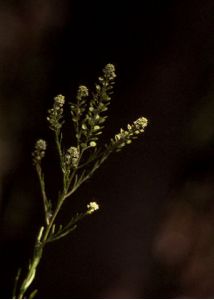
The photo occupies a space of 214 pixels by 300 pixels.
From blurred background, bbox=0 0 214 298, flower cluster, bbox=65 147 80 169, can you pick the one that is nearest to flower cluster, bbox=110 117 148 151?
flower cluster, bbox=65 147 80 169

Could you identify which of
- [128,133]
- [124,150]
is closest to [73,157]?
[128,133]

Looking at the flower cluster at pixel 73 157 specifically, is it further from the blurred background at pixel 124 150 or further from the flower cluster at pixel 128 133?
the blurred background at pixel 124 150

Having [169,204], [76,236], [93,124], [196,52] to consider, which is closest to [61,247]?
[76,236]

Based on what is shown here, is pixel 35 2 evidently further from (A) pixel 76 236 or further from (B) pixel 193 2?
(A) pixel 76 236

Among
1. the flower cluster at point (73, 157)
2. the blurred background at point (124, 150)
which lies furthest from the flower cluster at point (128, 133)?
the blurred background at point (124, 150)

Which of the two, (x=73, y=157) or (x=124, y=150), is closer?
(x=73, y=157)

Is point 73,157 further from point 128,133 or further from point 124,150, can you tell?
point 124,150

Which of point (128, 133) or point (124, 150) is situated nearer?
point (128, 133)

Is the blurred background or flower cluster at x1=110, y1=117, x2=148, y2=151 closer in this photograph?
flower cluster at x1=110, y1=117, x2=148, y2=151

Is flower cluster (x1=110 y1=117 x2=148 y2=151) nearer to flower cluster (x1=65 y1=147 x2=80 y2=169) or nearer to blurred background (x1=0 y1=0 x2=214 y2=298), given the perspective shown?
flower cluster (x1=65 y1=147 x2=80 y2=169)
